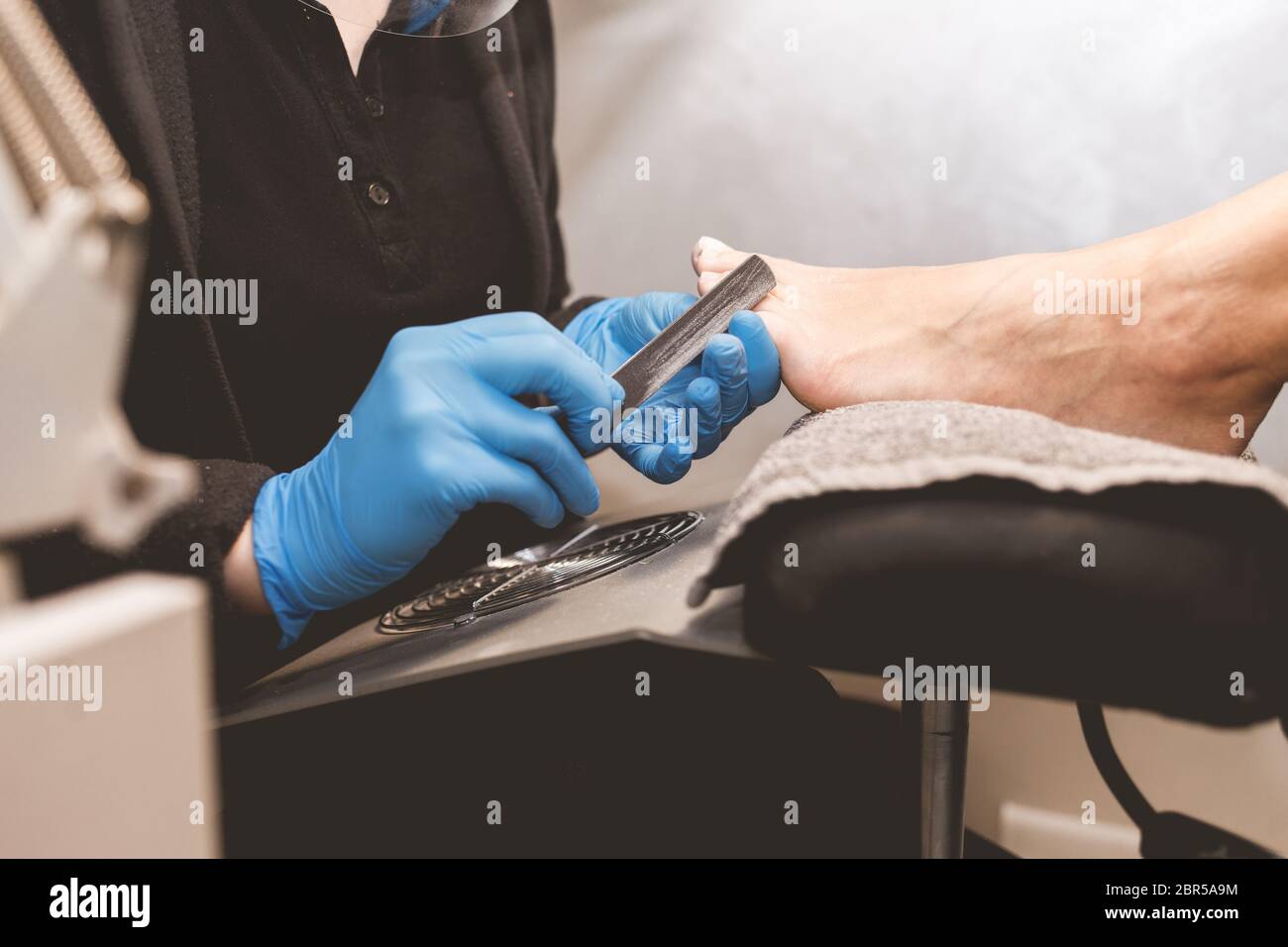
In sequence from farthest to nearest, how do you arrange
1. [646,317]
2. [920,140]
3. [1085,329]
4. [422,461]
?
[920,140] → [646,317] → [1085,329] → [422,461]

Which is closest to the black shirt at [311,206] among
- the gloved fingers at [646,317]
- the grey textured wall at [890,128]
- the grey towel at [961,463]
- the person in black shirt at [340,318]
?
the person in black shirt at [340,318]

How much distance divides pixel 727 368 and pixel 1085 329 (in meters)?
0.28

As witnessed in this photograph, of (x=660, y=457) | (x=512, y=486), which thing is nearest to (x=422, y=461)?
(x=512, y=486)

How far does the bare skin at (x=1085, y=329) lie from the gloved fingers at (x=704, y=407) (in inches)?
3.5

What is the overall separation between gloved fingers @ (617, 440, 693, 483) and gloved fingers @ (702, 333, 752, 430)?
59 millimetres

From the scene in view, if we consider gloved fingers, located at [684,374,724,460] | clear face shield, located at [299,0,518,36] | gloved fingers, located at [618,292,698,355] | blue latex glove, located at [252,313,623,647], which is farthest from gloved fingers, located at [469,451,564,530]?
clear face shield, located at [299,0,518,36]

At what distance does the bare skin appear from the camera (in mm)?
607

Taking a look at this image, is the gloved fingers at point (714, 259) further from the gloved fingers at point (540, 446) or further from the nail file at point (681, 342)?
the gloved fingers at point (540, 446)

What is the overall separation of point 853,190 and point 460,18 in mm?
568

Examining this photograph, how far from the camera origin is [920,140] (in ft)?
3.67

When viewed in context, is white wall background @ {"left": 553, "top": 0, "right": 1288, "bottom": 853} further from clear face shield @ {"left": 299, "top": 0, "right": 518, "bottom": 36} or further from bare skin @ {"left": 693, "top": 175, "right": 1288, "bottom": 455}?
clear face shield @ {"left": 299, "top": 0, "right": 518, "bottom": 36}

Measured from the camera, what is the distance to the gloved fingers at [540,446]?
615 mm

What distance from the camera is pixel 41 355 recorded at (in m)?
0.24

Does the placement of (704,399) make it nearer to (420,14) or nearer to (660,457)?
(660,457)
